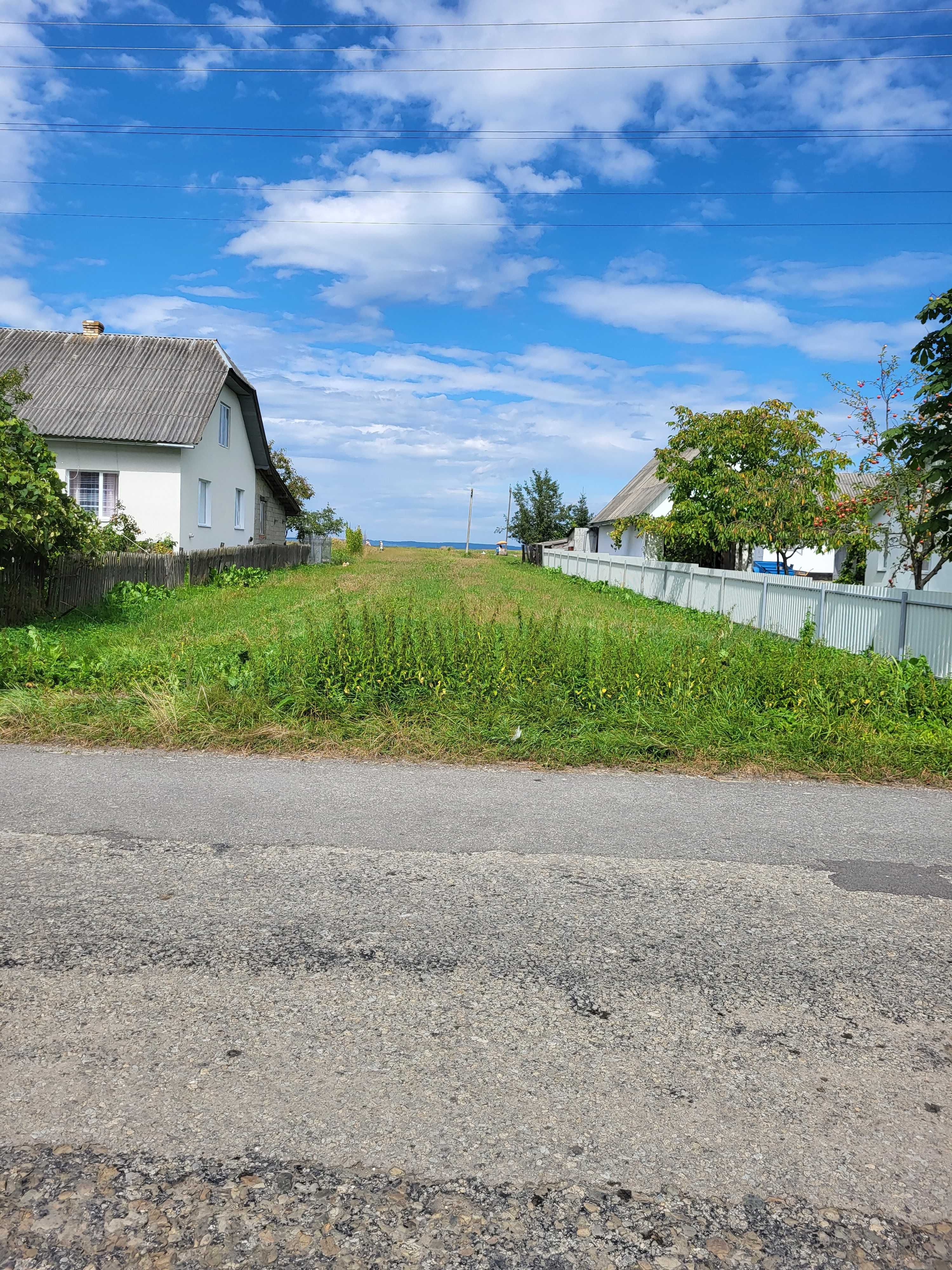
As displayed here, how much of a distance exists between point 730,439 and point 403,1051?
72.4 feet

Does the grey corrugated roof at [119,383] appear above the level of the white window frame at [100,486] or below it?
above

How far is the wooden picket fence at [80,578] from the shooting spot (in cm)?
1366

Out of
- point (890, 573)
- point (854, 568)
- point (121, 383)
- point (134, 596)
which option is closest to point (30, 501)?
point (134, 596)

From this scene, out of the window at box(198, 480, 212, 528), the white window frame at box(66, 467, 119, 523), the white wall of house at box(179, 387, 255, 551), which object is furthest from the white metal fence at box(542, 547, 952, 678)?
the white window frame at box(66, 467, 119, 523)

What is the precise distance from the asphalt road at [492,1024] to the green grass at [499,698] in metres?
1.64

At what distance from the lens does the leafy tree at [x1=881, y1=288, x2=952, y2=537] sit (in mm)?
8484

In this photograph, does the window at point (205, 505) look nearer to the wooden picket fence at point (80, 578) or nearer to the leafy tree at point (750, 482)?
the wooden picket fence at point (80, 578)

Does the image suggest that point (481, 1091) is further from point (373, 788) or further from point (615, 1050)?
point (373, 788)

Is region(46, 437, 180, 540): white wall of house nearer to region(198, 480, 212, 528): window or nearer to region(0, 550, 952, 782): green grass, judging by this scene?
region(198, 480, 212, 528): window

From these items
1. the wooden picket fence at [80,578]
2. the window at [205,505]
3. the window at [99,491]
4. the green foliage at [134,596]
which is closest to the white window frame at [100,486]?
the window at [99,491]

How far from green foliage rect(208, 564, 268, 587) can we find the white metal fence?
11.6m

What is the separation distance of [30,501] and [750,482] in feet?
53.7

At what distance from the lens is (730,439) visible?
22.8 m

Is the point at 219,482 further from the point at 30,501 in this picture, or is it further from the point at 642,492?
the point at 642,492
